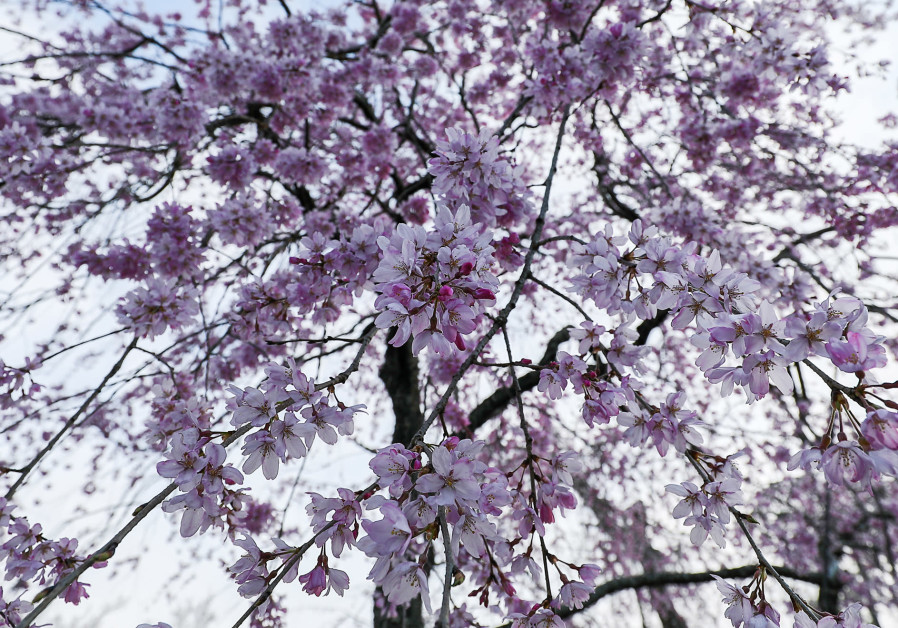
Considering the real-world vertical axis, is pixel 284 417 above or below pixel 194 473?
above

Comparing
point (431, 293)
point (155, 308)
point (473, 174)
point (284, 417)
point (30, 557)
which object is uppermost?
point (473, 174)

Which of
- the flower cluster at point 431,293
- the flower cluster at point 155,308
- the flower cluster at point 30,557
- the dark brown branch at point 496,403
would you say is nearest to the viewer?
the flower cluster at point 431,293

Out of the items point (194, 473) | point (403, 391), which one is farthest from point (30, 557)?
point (403, 391)

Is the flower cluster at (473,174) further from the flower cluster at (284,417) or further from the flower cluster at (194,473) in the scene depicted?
the flower cluster at (194,473)

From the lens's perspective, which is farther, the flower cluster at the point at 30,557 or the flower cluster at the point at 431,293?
the flower cluster at the point at 30,557

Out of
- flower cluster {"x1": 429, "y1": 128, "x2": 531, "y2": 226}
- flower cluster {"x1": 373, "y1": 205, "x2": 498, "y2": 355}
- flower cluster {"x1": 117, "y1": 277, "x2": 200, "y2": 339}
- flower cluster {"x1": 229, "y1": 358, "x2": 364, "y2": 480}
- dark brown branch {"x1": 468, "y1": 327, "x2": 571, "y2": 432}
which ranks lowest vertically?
flower cluster {"x1": 229, "y1": 358, "x2": 364, "y2": 480}

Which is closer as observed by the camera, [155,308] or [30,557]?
[30,557]

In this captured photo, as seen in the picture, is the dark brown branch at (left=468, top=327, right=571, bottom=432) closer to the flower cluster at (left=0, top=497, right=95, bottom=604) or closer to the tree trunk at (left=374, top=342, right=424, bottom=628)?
the tree trunk at (left=374, top=342, right=424, bottom=628)

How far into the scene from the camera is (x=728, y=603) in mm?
1369

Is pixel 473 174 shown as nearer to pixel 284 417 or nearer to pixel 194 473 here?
pixel 284 417

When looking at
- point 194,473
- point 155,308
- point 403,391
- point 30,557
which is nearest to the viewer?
point 194,473

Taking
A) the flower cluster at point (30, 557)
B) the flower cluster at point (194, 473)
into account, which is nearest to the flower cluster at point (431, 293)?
the flower cluster at point (194, 473)

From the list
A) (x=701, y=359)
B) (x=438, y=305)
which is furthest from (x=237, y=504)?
(x=701, y=359)

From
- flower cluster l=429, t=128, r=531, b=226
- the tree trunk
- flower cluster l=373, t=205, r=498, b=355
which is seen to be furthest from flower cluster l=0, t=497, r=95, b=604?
the tree trunk
